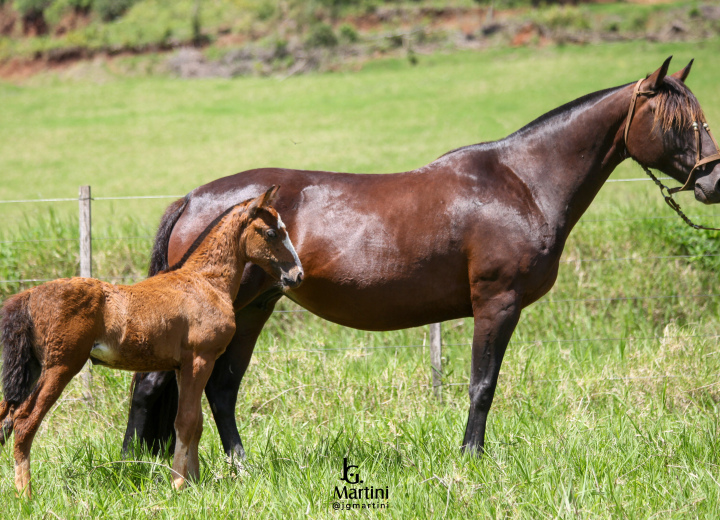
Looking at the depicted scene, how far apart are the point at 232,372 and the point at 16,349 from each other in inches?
61.6

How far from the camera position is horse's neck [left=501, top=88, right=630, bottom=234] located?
4.16m

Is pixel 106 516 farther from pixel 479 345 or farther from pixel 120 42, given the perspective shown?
pixel 120 42

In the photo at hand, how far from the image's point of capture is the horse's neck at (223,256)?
380 centimetres

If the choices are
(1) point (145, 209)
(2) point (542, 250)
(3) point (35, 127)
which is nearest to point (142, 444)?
(2) point (542, 250)

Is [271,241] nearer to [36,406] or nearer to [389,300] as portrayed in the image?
[389,300]

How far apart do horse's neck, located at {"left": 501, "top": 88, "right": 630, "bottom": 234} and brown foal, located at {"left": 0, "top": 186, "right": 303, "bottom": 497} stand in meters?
1.57

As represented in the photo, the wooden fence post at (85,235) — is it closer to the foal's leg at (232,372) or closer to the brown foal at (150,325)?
the foal's leg at (232,372)

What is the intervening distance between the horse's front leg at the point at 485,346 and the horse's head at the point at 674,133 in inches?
47.2

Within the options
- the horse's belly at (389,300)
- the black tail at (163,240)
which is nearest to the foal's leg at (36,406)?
the black tail at (163,240)

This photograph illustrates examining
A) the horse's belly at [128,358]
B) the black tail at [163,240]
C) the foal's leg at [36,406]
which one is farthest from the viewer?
the black tail at [163,240]

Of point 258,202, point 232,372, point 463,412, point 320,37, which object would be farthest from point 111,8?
point 258,202

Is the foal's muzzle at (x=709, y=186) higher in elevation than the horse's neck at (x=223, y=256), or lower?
higher

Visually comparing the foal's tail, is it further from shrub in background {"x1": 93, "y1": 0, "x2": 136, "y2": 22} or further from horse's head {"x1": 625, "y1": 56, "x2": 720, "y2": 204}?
shrub in background {"x1": 93, "y1": 0, "x2": 136, "y2": 22}

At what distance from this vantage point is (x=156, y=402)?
428 cm
